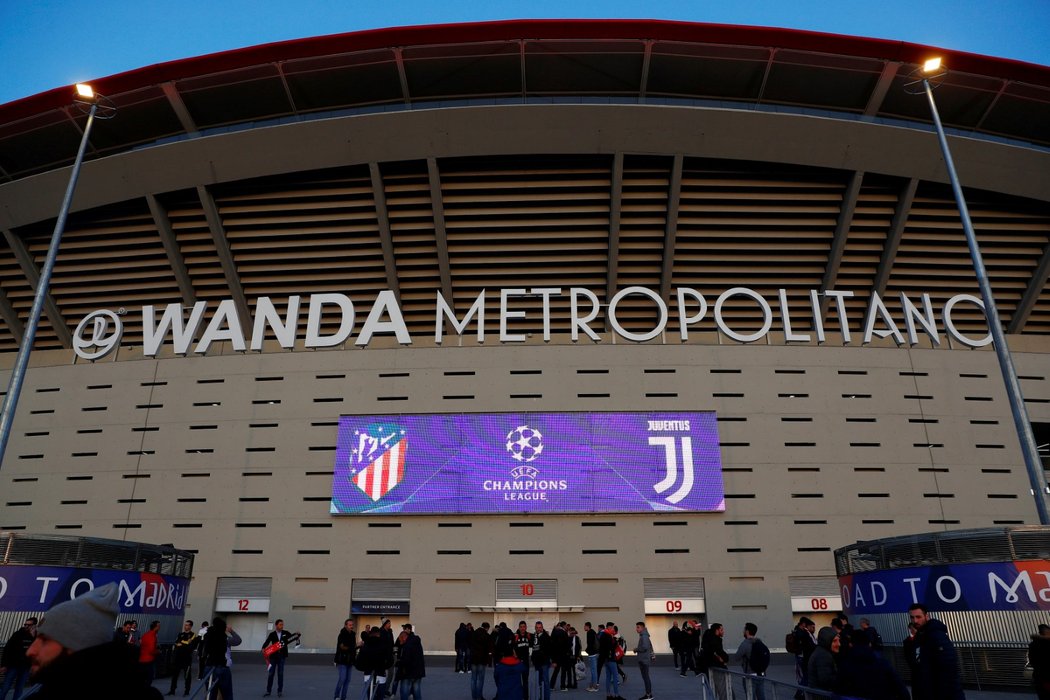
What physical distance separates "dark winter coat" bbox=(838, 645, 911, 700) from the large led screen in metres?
17.3

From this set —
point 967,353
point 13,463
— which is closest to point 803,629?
point 967,353

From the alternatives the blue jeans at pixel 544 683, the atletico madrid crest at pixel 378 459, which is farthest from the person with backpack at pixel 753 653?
the atletico madrid crest at pixel 378 459

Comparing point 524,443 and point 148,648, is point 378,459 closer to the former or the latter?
point 524,443

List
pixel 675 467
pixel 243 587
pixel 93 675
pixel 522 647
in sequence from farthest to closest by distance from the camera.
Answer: pixel 675 467
pixel 243 587
pixel 522 647
pixel 93 675

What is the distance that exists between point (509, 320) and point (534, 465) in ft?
18.5

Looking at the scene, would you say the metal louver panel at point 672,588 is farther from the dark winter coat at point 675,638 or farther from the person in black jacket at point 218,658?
the person in black jacket at point 218,658

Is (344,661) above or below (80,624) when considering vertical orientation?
below

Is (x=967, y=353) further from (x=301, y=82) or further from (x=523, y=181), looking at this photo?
(x=301, y=82)

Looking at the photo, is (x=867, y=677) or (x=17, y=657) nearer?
(x=867, y=677)

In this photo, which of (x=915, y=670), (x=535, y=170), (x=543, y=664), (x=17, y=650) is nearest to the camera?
(x=915, y=670)

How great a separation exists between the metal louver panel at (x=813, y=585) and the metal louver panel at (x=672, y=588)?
2.98 meters

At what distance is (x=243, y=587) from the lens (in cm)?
2341

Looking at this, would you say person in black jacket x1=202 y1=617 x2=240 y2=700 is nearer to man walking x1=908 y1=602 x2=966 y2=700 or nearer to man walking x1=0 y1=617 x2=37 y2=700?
man walking x1=0 y1=617 x2=37 y2=700

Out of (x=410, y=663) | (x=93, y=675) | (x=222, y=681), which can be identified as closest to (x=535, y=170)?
(x=410, y=663)
